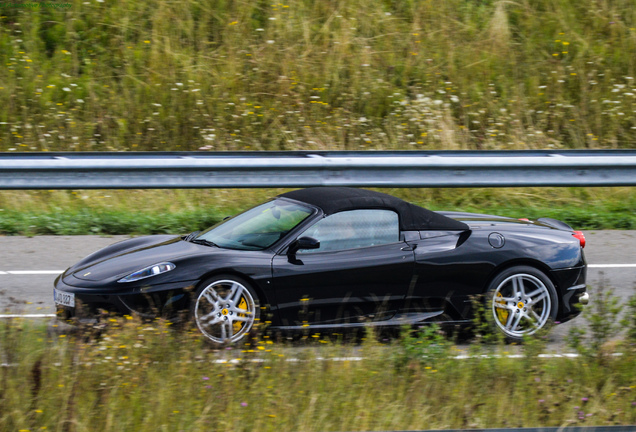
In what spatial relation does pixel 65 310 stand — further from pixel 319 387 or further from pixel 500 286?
pixel 500 286

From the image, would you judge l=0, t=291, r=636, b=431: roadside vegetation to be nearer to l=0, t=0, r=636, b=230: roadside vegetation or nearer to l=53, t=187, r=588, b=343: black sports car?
l=53, t=187, r=588, b=343: black sports car

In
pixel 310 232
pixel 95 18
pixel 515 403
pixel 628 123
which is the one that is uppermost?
pixel 95 18

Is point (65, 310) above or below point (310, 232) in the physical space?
below

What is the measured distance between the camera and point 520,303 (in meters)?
6.12

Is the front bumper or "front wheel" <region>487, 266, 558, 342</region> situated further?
"front wheel" <region>487, 266, 558, 342</region>

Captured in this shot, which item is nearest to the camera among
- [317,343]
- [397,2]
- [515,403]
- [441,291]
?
[515,403]

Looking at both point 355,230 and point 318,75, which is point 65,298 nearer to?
point 355,230

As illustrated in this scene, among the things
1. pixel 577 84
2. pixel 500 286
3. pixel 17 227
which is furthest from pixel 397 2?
pixel 500 286

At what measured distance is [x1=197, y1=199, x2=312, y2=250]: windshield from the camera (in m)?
5.96

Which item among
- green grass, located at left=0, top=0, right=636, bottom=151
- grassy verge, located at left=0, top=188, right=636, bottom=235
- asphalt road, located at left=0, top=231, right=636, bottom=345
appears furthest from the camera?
green grass, located at left=0, top=0, right=636, bottom=151

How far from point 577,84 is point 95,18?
9.59 m

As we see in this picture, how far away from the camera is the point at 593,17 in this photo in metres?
15.6

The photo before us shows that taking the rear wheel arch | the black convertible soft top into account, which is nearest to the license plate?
the black convertible soft top

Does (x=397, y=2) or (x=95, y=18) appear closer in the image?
(x=95, y=18)
